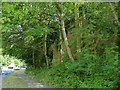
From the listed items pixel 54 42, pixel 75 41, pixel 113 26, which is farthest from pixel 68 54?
pixel 54 42

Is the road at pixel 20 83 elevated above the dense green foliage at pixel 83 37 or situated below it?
below

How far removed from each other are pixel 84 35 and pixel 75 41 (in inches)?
30.0

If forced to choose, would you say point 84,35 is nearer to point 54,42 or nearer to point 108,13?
point 108,13

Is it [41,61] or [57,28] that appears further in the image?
[41,61]

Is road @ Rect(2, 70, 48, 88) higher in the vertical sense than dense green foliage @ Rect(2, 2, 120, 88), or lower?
lower

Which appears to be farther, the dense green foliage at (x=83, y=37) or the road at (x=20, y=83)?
the road at (x=20, y=83)

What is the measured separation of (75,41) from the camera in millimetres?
6051

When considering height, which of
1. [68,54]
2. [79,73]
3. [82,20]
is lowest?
[79,73]

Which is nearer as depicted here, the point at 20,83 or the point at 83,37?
the point at 83,37

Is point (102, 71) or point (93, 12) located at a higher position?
point (93, 12)

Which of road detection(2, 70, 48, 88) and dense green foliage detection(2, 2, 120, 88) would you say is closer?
dense green foliage detection(2, 2, 120, 88)

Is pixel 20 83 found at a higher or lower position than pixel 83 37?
lower

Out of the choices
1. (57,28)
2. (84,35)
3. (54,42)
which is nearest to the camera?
(84,35)

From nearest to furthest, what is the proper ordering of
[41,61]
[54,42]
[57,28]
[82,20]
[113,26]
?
[113,26] → [82,20] → [57,28] → [54,42] → [41,61]
